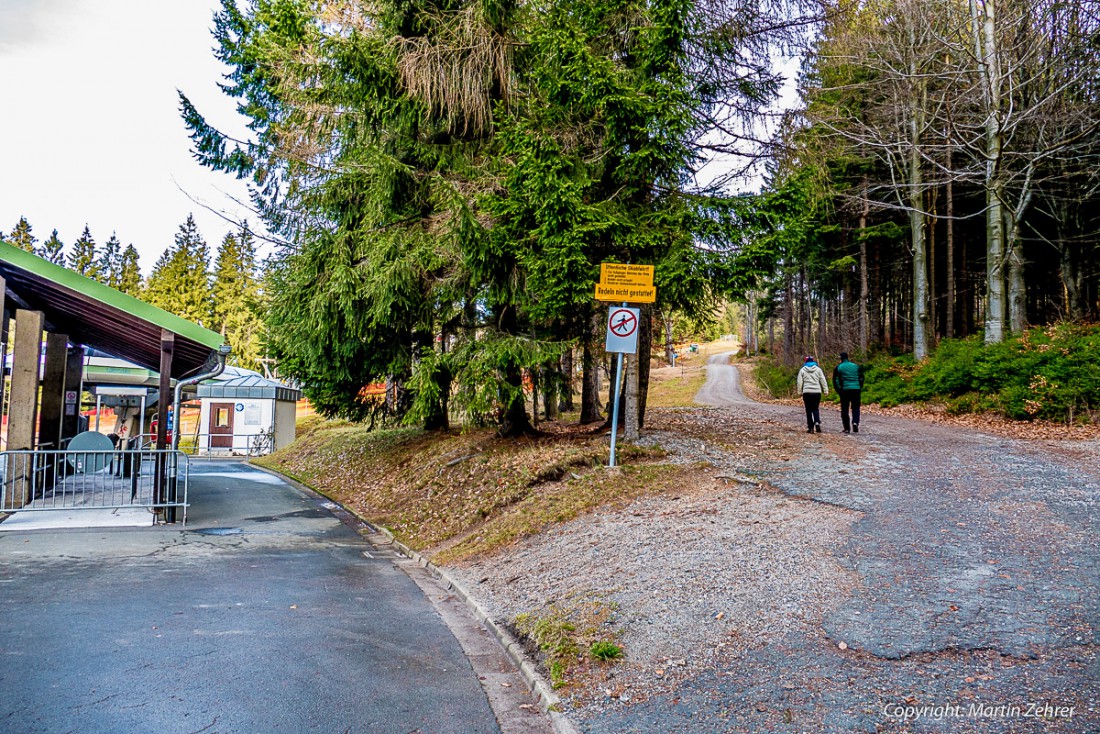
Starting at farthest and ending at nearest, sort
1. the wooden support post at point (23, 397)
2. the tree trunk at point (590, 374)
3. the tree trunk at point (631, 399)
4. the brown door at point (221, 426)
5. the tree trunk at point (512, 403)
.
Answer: the brown door at point (221, 426) < the tree trunk at point (590, 374) < the tree trunk at point (512, 403) < the tree trunk at point (631, 399) < the wooden support post at point (23, 397)

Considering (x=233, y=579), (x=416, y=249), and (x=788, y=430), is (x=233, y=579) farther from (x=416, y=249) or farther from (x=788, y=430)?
(x=788, y=430)

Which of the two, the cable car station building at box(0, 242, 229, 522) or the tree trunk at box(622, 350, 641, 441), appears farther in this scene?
the tree trunk at box(622, 350, 641, 441)

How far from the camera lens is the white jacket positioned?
14383 millimetres

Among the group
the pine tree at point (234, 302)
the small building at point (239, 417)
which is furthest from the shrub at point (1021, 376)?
the pine tree at point (234, 302)

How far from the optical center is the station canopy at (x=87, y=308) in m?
9.88

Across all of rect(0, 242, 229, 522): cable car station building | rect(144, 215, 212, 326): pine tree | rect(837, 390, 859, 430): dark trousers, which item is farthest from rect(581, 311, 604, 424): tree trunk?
rect(144, 215, 212, 326): pine tree

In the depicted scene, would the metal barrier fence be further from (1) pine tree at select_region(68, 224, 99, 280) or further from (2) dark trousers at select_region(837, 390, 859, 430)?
(1) pine tree at select_region(68, 224, 99, 280)

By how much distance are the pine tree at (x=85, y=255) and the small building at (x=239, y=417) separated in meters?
49.4

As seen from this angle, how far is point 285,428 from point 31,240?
55.9 metres

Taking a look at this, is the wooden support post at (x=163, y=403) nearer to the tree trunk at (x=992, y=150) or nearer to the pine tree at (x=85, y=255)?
the tree trunk at (x=992, y=150)

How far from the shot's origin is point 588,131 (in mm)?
11641

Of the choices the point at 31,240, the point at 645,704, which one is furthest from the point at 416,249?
the point at 31,240

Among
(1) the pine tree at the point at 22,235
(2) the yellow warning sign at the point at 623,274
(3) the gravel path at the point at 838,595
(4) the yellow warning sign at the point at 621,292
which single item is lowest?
→ (3) the gravel path at the point at 838,595

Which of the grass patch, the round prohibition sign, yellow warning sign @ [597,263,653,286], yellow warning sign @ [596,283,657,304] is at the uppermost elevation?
yellow warning sign @ [597,263,653,286]
